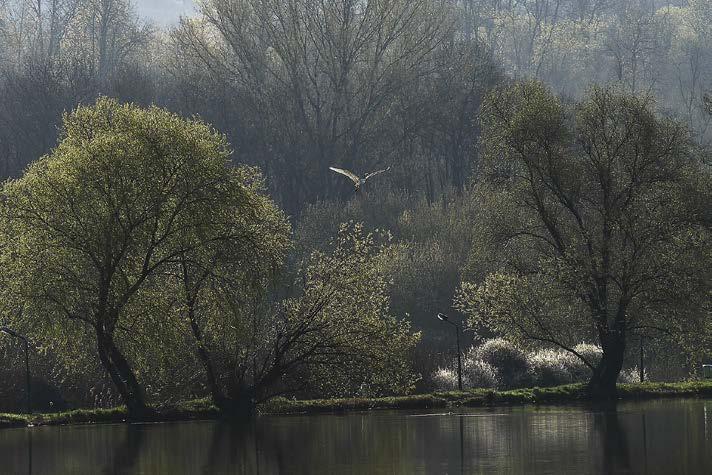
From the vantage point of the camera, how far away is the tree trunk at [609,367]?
52625 mm

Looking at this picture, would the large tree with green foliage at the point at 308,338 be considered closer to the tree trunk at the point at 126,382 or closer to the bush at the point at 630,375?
the tree trunk at the point at 126,382

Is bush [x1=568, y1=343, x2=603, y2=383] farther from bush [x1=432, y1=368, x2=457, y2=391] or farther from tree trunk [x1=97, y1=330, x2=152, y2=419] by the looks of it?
tree trunk [x1=97, y1=330, x2=152, y2=419]

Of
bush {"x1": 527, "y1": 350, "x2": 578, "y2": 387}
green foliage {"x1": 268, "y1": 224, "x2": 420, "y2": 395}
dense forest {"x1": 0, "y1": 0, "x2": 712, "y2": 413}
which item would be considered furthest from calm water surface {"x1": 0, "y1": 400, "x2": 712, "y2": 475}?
bush {"x1": 527, "y1": 350, "x2": 578, "y2": 387}

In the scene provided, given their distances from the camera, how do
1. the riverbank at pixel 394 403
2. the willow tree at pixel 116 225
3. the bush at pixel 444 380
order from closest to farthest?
the willow tree at pixel 116 225 < the riverbank at pixel 394 403 < the bush at pixel 444 380

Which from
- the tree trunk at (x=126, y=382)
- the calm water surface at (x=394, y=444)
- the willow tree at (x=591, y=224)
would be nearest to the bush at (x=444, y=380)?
the willow tree at (x=591, y=224)

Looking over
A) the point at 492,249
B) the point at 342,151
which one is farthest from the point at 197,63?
the point at 492,249

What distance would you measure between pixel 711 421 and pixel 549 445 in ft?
29.1

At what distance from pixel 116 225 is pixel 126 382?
18.7 ft

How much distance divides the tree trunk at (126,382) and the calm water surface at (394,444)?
259cm

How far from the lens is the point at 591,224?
5412 centimetres

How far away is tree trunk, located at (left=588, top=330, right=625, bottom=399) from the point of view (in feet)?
173

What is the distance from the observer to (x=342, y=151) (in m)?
91.5

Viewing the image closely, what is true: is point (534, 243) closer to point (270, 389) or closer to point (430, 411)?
point (430, 411)

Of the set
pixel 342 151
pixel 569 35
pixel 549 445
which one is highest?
pixel 569 35
